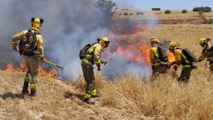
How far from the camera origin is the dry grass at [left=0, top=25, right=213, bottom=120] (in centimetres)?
885

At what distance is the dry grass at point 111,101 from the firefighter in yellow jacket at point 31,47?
20.3 inches

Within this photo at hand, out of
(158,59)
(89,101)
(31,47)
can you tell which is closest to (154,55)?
(158,59)

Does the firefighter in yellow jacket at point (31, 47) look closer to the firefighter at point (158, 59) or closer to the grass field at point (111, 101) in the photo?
the grass field at point (111, 101)

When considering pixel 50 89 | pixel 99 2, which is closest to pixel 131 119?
pixel 50 89

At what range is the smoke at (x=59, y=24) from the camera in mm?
21789

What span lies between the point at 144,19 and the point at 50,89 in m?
20.7

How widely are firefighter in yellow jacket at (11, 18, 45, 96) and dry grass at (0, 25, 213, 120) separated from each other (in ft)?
1.69

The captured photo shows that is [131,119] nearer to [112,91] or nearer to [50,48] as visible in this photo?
[112,91]

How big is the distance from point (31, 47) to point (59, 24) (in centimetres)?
1896

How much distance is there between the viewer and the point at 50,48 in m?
22.6

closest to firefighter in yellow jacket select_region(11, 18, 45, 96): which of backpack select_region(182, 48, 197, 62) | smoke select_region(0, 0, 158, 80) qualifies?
backpack select_region(182, 48, 197, 62)

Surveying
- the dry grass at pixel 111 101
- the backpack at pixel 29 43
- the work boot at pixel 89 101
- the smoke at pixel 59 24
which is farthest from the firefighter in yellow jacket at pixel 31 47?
the smoke at pixel 59 24

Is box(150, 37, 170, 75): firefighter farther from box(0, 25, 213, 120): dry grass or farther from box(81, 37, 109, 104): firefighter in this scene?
box(81, 37, 109, 104): firefighter

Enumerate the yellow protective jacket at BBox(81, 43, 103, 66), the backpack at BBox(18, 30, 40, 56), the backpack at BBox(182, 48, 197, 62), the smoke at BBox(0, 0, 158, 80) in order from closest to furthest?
the backpack at BBox(18, 30, 40, 56) → the yellow protective jacket at BBox(81, 43, 103, 66) → the backpack at BBox(182, 48, 197, 62) → the smoke at BBox(0, 0, 158, 80)
